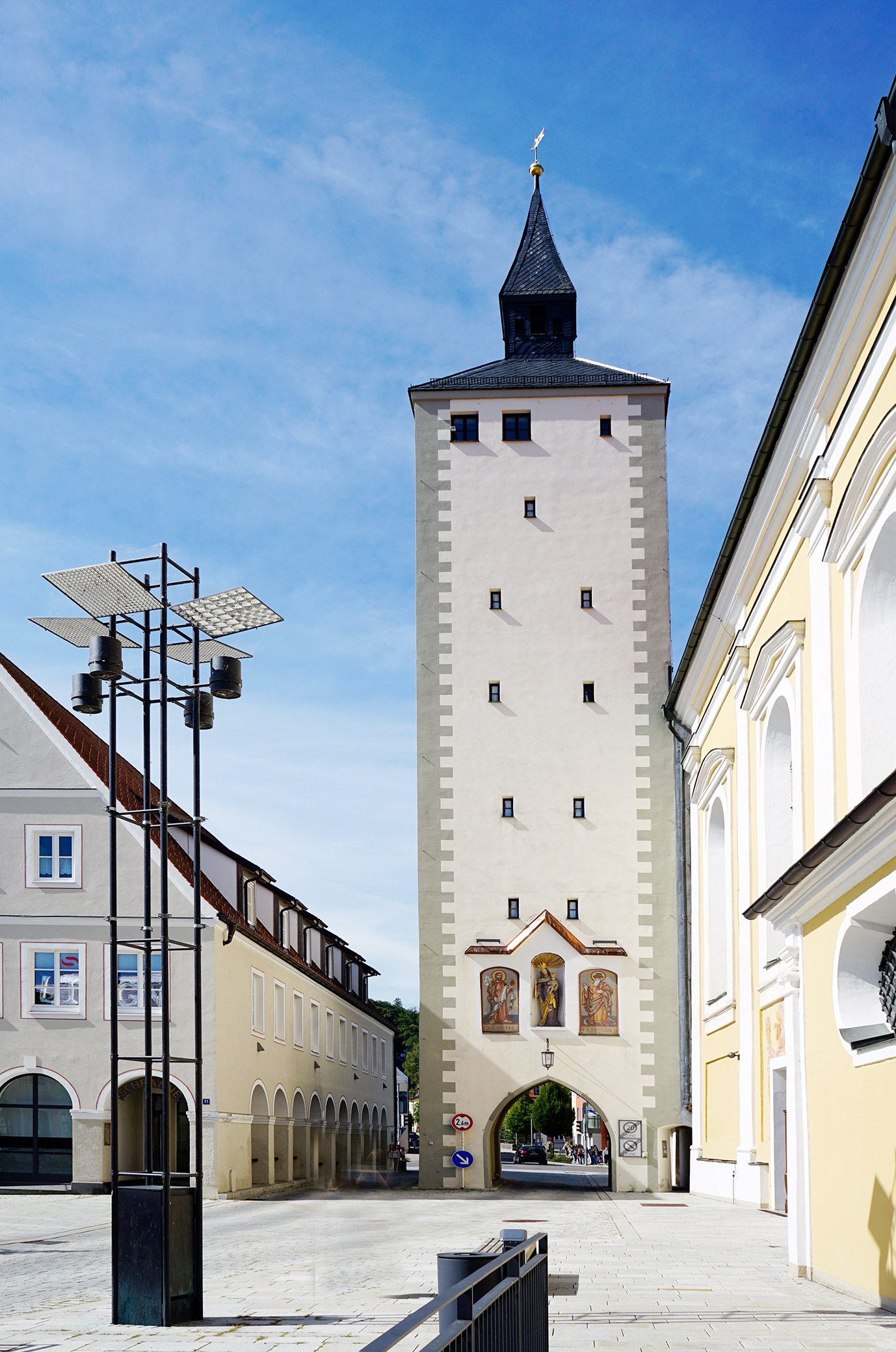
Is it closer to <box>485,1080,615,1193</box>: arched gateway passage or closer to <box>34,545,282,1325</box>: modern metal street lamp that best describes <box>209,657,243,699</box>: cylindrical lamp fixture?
<box>34,545,282,1325</box>: modern metal street lamp

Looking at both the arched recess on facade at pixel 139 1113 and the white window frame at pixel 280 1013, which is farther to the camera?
the white window frame at pixel 280 1013

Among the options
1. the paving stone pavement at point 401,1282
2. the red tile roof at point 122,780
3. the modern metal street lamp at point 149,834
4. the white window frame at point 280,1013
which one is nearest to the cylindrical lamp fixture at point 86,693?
the modern metal street lamp at point 149,834

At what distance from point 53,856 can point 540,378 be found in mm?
16392

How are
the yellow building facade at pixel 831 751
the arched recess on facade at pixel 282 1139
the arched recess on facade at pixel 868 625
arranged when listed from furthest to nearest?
the arched recess on facade at pixel 282 1139 < the arched recess on facade at pixel 868 625 < the yellow building facade at pixel 831 751

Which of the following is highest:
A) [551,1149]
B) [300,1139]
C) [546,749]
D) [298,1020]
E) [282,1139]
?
[546,749]

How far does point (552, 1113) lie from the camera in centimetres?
8344

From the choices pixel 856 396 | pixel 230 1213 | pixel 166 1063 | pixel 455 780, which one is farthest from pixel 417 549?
pixel 166 1063

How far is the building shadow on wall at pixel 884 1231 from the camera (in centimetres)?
1115

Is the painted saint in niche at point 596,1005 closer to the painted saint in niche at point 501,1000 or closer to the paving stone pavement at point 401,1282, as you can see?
the painted saint in niche at point 501,1000

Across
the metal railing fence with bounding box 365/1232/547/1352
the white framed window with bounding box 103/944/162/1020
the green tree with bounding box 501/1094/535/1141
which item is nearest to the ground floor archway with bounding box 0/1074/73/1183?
the white framed window with bounding box 103/944/162/1020

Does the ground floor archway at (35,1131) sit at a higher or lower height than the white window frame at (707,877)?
lower

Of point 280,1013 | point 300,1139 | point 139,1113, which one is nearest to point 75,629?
point 139,1113

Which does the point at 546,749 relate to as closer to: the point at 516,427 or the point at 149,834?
the point at 516,427

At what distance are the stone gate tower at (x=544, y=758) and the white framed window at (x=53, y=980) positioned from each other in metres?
7.60
